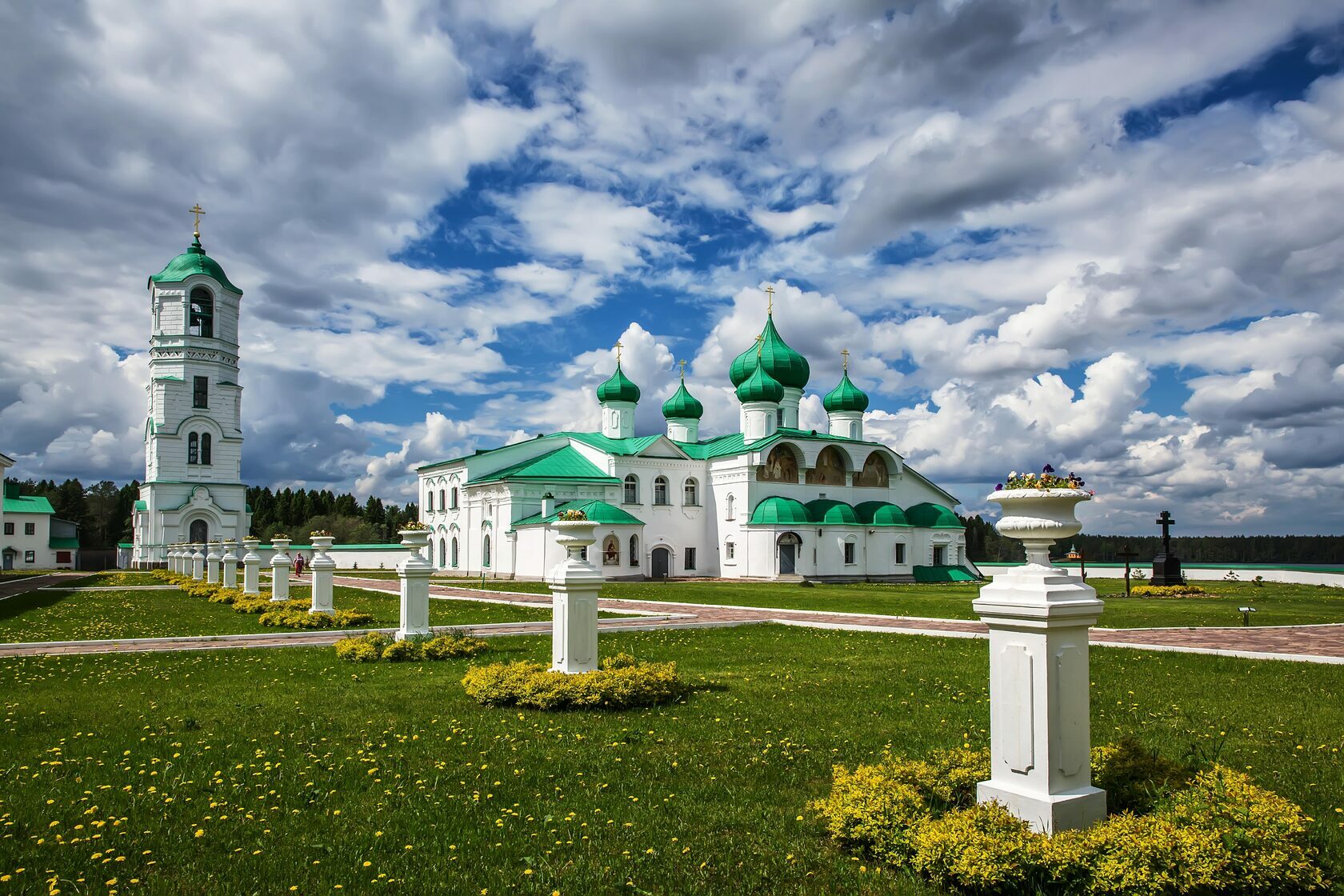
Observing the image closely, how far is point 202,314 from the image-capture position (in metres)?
53.7

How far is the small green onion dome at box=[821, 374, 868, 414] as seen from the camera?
2044 inches

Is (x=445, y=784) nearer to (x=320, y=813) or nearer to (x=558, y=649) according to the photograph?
(x=320, y=813)

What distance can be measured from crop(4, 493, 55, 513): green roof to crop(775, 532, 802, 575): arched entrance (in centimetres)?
5624

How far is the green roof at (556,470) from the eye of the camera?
44875 millimetres

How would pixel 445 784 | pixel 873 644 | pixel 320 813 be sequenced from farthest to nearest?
1. pixel 873 644
2. pixel 445 784
3. pixel 320 813

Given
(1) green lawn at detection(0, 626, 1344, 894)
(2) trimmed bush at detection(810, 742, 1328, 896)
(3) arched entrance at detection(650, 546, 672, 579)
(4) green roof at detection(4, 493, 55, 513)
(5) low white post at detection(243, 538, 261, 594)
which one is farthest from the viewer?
(4) green roof at detection(4, 493, 55, 513)

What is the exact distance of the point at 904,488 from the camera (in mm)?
51000

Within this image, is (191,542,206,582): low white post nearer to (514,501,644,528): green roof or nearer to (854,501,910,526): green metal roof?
(514,501,644,528): green roof

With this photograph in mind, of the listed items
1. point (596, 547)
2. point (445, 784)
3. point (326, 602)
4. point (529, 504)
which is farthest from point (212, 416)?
point (445, 784)

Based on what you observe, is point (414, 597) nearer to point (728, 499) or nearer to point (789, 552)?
point (789, 552)

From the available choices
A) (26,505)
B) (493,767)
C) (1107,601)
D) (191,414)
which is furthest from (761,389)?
(26,505)

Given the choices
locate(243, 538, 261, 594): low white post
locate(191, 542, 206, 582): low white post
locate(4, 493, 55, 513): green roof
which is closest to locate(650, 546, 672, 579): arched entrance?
locate(191, 542, 206, 582): low white post

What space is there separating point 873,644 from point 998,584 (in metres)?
10.2

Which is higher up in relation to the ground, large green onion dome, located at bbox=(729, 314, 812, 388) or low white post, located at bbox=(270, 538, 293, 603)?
large green onion dome, located at bbox=(729, 314, 812, 388)
